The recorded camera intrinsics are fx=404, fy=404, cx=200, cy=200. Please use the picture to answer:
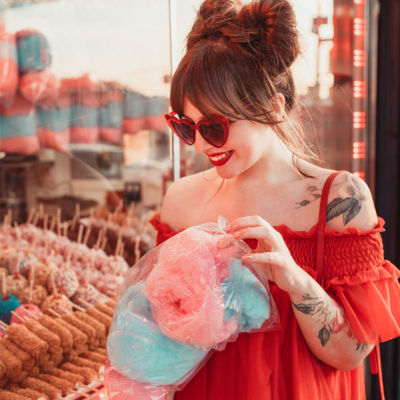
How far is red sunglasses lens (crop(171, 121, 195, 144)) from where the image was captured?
106 cm

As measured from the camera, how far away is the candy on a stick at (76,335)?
4.75ft

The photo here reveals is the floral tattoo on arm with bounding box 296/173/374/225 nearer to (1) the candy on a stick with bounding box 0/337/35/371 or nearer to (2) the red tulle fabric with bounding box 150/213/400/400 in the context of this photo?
(2) the red tulle fabric with bounding box 150/213/400/400

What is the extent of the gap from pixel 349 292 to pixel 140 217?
4.41 ft

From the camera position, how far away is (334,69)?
2.68 meters

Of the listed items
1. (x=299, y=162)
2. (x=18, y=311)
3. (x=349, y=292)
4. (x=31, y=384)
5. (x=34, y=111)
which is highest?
(x=34, y=111)

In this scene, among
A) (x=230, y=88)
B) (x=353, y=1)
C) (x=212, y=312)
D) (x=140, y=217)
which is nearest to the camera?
(x=212, y=312)

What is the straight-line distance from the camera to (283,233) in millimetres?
1077

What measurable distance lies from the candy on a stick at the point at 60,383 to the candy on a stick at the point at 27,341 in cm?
9

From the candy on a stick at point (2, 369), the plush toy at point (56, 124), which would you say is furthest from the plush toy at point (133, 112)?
the candy on a stick at point (2, 369)

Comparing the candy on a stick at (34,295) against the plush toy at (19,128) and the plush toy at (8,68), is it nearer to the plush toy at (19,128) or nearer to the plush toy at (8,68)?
A: the plush toy at (19,128)

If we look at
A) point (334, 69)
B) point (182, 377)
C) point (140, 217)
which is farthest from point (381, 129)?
point (182, 377)

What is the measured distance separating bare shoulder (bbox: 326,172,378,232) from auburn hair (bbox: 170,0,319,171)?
0.25 meters

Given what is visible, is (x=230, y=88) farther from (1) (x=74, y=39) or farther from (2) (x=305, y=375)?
(1) (x=74, y=39)

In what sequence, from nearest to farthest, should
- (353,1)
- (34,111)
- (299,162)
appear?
(299,162) < (34,111) < (353,1)
